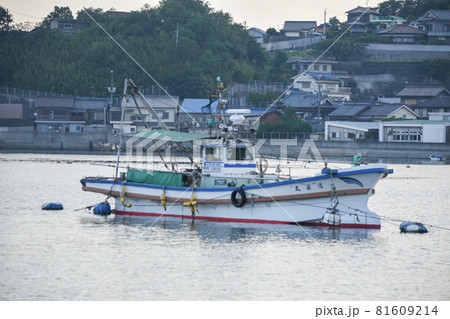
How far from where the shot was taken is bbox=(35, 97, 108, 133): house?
9700cm

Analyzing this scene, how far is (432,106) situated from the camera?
99062mm

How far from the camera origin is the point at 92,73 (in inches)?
4336

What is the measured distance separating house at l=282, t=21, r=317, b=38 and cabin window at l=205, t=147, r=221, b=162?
11988 centimetres

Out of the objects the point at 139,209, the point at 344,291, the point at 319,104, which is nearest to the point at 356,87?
the point at 319,104

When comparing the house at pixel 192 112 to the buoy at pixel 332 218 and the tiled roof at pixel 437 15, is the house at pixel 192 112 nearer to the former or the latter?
the tiled roof at pixel 437 15

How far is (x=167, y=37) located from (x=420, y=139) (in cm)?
5116

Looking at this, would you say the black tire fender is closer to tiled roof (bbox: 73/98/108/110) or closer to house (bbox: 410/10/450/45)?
tiled roof (bbox: 73/98/108/110)

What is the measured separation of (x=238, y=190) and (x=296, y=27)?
125021mm

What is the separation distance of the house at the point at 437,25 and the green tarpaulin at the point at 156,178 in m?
108

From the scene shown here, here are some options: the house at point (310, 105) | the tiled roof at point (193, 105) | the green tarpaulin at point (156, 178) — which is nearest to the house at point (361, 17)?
the house at point (310, 105)

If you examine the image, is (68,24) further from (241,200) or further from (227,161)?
(241,200)

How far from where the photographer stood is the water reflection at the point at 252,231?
31.2 meters

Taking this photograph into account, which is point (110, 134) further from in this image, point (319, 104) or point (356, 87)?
point (356, 87)

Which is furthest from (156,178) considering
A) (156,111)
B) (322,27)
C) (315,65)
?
(322,27)
